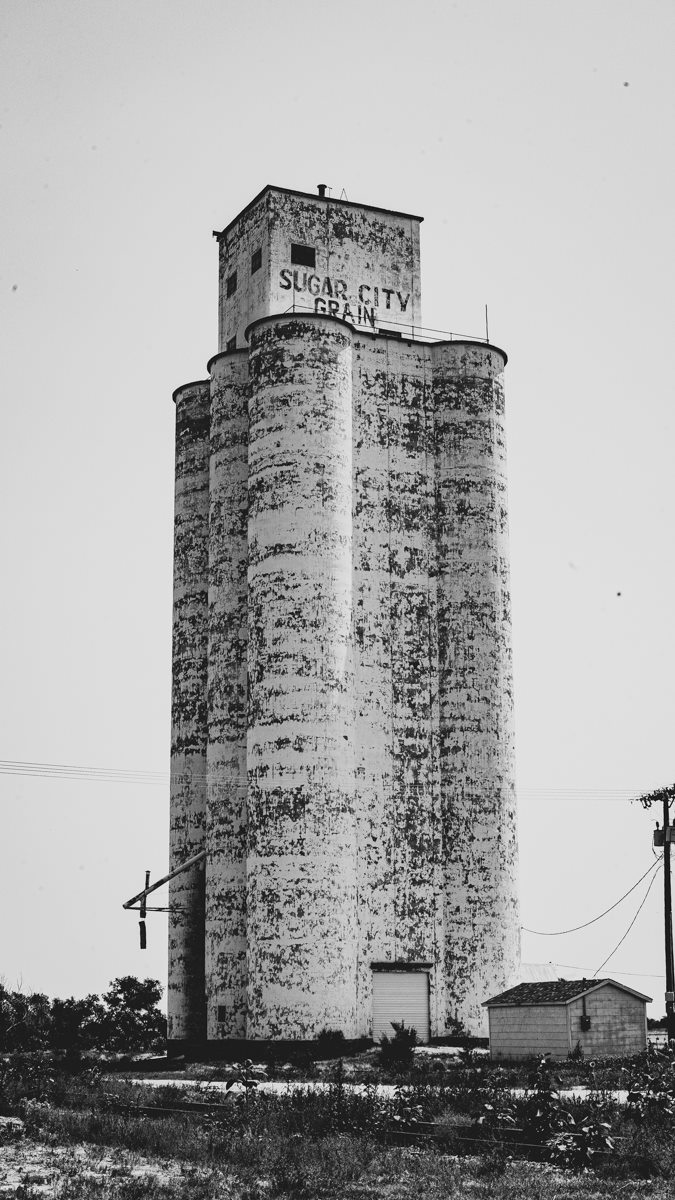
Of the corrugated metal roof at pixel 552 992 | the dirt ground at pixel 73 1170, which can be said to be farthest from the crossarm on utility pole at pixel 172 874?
the dirt ground at pixel 73 1170

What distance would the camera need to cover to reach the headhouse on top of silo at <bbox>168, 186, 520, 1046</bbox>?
4475 cm

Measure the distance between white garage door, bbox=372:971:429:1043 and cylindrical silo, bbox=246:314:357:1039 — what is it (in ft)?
5.94

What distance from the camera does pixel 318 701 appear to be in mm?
45312

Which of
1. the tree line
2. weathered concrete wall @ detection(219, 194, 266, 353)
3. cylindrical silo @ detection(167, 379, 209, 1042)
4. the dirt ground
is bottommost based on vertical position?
the tree line

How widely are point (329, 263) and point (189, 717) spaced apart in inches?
691

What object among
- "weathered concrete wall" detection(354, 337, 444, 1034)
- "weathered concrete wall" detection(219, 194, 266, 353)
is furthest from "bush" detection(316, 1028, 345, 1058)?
"weathered concrete wall" detection(219, 194, 266, 353)

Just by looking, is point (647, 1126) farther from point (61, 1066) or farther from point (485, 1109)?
point (61, 1066)

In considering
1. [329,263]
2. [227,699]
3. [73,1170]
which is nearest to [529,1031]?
[227,699]

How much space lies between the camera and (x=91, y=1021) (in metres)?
63.2

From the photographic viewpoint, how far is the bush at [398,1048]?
3954 cm

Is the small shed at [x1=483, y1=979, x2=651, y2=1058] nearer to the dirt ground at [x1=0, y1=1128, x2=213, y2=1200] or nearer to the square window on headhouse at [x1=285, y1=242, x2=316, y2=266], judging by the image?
the dirt ground at [x1=0, y1=1128, x2=213, y2=1200]

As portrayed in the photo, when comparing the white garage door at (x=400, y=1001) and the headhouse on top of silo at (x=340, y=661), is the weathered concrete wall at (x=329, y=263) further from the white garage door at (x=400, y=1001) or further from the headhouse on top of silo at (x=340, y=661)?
the white garage door at (x=400, y=1001)

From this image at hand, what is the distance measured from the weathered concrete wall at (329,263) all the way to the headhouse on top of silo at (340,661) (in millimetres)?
93

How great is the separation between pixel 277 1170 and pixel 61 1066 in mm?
22050
